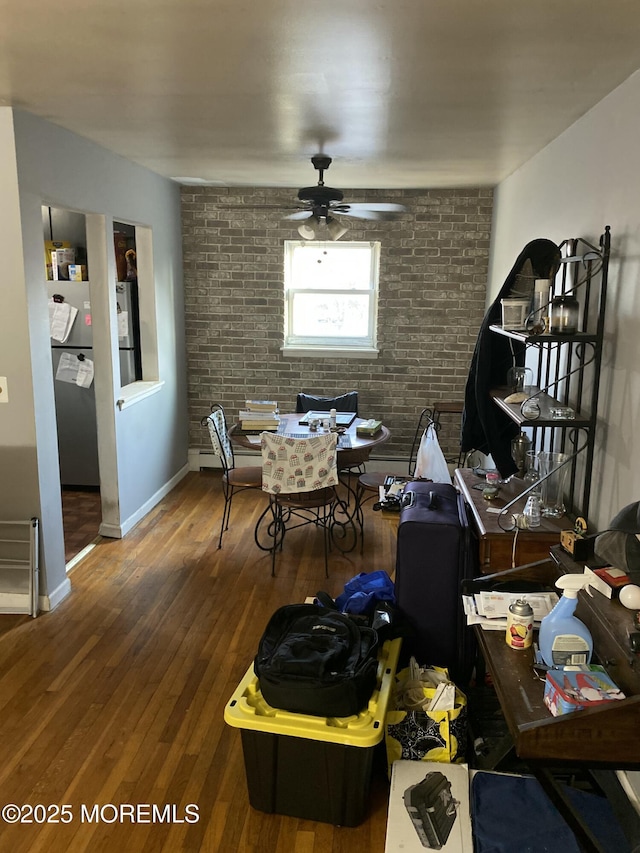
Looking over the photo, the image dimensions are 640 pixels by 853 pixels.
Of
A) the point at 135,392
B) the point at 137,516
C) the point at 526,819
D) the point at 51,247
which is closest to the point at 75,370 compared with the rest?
the point at 135,392

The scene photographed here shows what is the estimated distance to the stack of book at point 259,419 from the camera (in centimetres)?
454

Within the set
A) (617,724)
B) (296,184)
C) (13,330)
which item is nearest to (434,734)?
(617,724)

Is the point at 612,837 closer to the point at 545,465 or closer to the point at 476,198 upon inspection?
the point at 545,465

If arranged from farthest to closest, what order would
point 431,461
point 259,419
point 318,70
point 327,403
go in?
point 327,403 < point 259,419 < point 431,461 < point 318,70

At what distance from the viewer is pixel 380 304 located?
18.7 feet

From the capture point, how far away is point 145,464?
16.4ft

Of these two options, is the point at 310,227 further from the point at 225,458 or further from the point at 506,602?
the point at 506,602

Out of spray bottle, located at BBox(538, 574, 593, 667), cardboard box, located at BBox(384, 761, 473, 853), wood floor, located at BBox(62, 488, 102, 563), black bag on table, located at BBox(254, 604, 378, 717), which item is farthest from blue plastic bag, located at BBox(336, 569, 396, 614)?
wood floor, located at BBox(62, 488, 102, 563)

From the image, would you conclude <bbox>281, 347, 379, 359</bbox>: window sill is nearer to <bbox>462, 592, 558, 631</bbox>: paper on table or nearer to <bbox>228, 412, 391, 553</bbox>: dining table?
<bbox>228, 412, 391, 553</bbox>: dining table

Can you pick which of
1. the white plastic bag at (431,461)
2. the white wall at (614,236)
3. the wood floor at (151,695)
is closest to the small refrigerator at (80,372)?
the wood floor at (151,695)

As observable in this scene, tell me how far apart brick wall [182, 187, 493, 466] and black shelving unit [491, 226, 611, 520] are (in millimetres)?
2415

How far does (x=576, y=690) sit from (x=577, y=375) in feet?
5.66

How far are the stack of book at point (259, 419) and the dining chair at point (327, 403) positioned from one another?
617 mm

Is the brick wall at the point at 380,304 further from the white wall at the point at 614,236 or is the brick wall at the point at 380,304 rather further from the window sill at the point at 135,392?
the white wall at the point at 614,236
